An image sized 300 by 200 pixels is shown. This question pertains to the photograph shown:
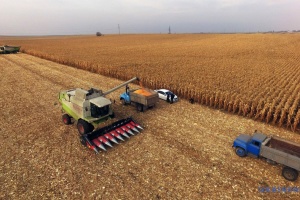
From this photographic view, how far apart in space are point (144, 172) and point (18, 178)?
6527 mm

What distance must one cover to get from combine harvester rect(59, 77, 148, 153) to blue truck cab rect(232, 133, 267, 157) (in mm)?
6627

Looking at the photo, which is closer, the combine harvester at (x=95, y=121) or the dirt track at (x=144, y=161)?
the dirt track at (x=144, y=161)

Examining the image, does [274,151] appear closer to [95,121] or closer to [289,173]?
[289,173]

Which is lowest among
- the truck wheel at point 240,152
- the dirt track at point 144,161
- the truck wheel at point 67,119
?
the dirt track at point 144,161

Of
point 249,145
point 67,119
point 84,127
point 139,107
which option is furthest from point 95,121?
point 249,145

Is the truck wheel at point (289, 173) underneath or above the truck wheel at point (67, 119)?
underneath

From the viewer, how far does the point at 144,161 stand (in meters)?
12.0

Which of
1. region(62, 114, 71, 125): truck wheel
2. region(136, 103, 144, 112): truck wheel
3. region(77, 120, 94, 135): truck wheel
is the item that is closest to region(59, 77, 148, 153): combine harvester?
region(77, 120, 94, 135): truck wheel

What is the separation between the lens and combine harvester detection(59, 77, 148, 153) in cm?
1309

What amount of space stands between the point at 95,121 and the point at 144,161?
4.43m

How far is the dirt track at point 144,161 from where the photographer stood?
32.6 ft

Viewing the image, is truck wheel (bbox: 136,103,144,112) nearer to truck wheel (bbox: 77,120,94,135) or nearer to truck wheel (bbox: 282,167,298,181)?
truck wheel (bbox: 77,120,94,135)

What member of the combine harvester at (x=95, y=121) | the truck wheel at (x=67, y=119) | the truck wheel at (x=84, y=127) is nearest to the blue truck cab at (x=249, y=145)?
the combine harvester at (x=95, y=121)

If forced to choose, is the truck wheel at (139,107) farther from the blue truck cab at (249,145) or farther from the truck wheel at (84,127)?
the blue truck cab at (249,145)
